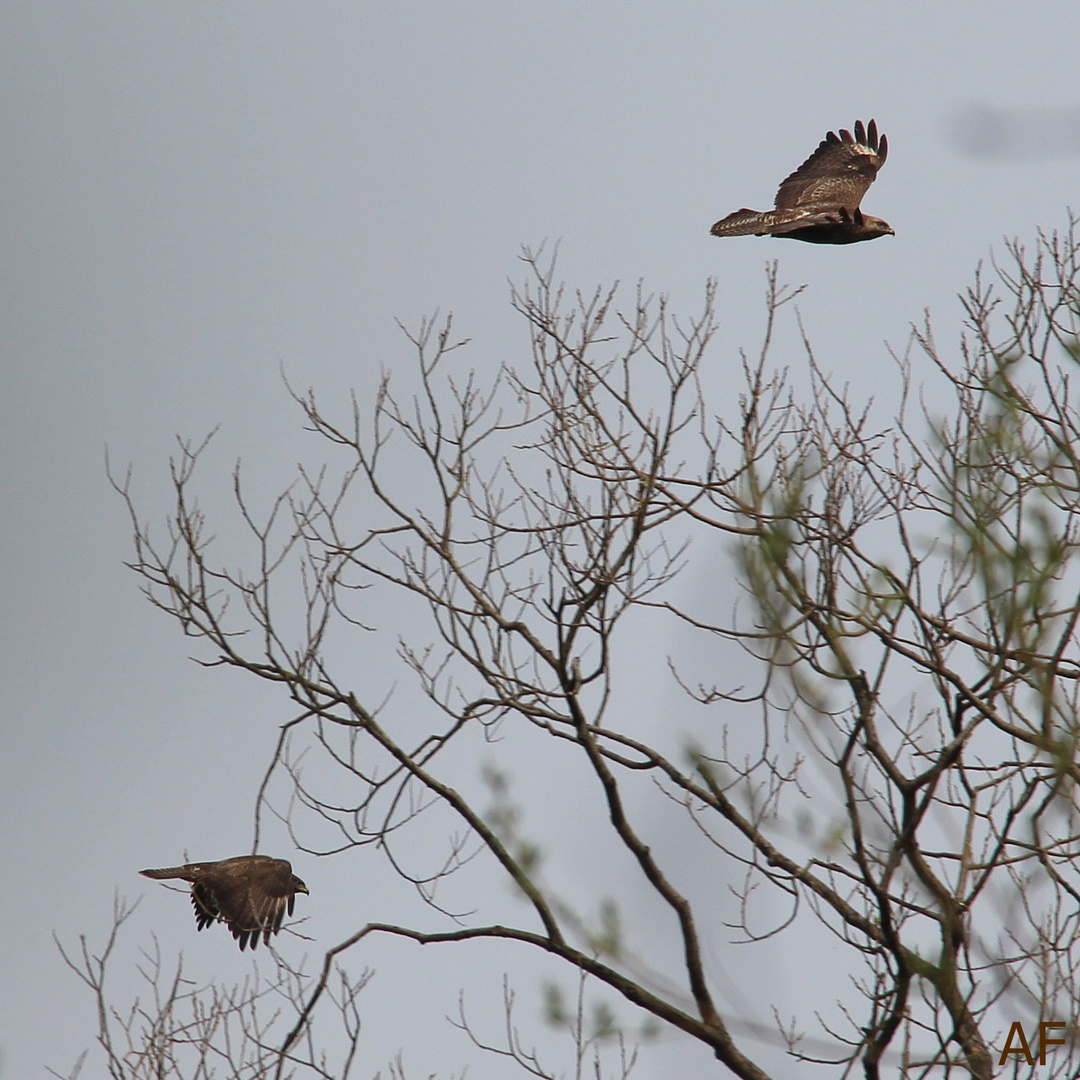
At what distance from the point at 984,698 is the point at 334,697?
357 cm

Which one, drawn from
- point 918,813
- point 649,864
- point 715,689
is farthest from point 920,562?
point 715,689

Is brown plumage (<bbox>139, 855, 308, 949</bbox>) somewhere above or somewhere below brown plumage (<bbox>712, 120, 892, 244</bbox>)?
below

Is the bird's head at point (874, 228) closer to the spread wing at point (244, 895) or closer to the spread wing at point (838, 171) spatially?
the spread wing at point (838, 171)

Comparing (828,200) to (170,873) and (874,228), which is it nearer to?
(874,228)

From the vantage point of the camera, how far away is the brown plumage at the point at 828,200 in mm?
9219

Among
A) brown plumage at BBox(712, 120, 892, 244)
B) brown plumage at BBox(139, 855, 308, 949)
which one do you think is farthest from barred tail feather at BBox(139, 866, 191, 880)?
brown plumage at BBox(712, 120, 892, 244)

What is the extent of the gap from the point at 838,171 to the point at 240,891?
6.88 meters

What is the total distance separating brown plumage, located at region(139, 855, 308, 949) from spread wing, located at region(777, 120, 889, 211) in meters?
5.72

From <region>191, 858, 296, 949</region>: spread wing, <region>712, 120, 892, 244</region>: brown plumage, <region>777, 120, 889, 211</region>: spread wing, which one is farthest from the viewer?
<region>777, 120, 889, 211</region>: spread wing

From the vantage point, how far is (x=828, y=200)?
34.0 feet

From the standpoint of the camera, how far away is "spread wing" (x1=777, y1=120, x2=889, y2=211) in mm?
10492

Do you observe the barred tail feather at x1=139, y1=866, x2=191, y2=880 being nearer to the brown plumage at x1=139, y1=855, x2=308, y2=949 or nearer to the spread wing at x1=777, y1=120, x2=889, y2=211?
the brown plumage at x1=139, y1=855, x2=308, y2=949

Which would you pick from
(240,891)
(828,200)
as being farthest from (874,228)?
(240,891)

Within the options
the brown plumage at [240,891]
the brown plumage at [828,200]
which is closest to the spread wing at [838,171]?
the brown plumage at [828,200]
